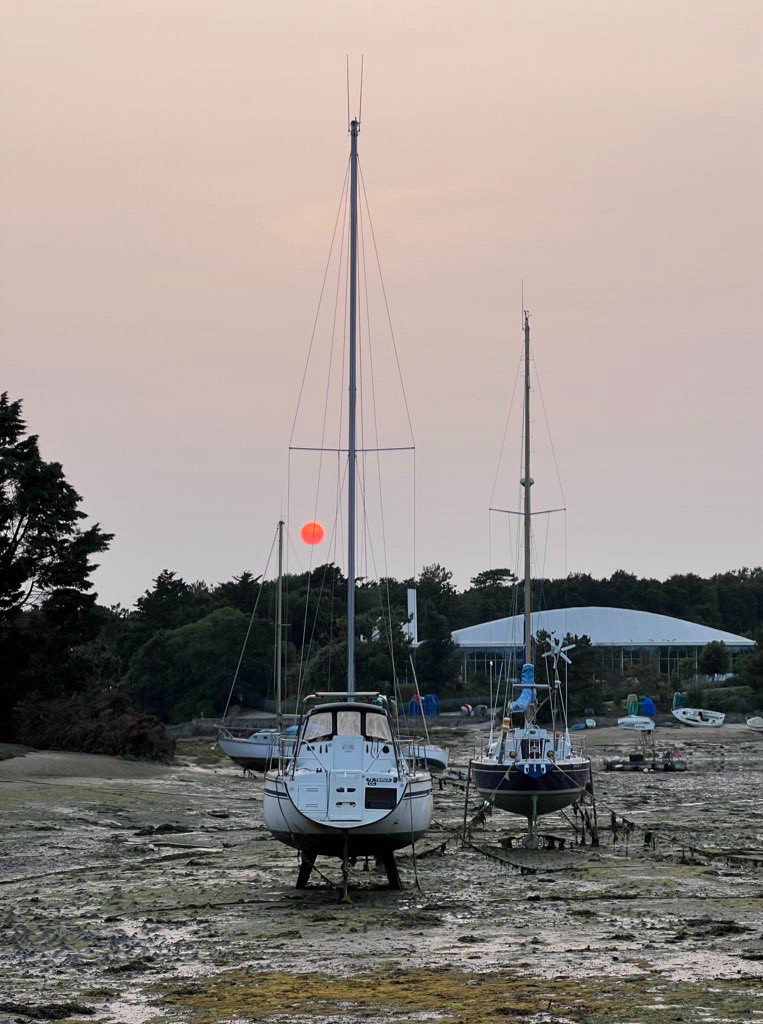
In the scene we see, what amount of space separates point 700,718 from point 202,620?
3431 cm

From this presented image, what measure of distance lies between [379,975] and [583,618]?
112 m

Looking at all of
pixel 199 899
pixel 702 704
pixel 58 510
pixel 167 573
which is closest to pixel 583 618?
pixel 702 704

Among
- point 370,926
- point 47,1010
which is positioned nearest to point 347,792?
point 370,926

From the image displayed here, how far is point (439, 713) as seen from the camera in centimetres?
10394

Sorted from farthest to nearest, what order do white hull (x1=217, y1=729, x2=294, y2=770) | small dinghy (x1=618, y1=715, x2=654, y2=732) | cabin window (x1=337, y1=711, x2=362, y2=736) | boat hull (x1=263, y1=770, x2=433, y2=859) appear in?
small dinghy (x1=618, y1=715, x2=654, y2=732)
white hull (x1=217, y1=729, x2=294, y2=770)
cabin window (x1=337, y1=711, x2=362, y2=736)
boat hull (x1=263, y1=770, x2=433, y2=859)

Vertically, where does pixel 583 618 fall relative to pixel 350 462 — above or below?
above

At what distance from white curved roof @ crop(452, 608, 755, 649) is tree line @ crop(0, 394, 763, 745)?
4.15 metres

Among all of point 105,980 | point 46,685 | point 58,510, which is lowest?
point 105,980

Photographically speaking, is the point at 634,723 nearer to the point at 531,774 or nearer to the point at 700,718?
the point at 700,718

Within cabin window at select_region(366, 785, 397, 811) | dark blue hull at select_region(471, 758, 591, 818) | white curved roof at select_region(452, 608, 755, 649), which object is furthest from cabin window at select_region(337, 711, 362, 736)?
white curved roof at select_region(452, 608, 755, 649)

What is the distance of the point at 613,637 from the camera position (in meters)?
122

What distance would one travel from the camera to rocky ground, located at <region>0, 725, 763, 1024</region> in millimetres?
13703

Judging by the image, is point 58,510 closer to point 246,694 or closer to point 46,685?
point 46,685

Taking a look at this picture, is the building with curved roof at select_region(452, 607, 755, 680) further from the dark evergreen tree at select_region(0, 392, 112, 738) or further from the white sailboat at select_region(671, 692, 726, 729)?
the dark evergreen tree at select_region(0, 392, 112, 738)
